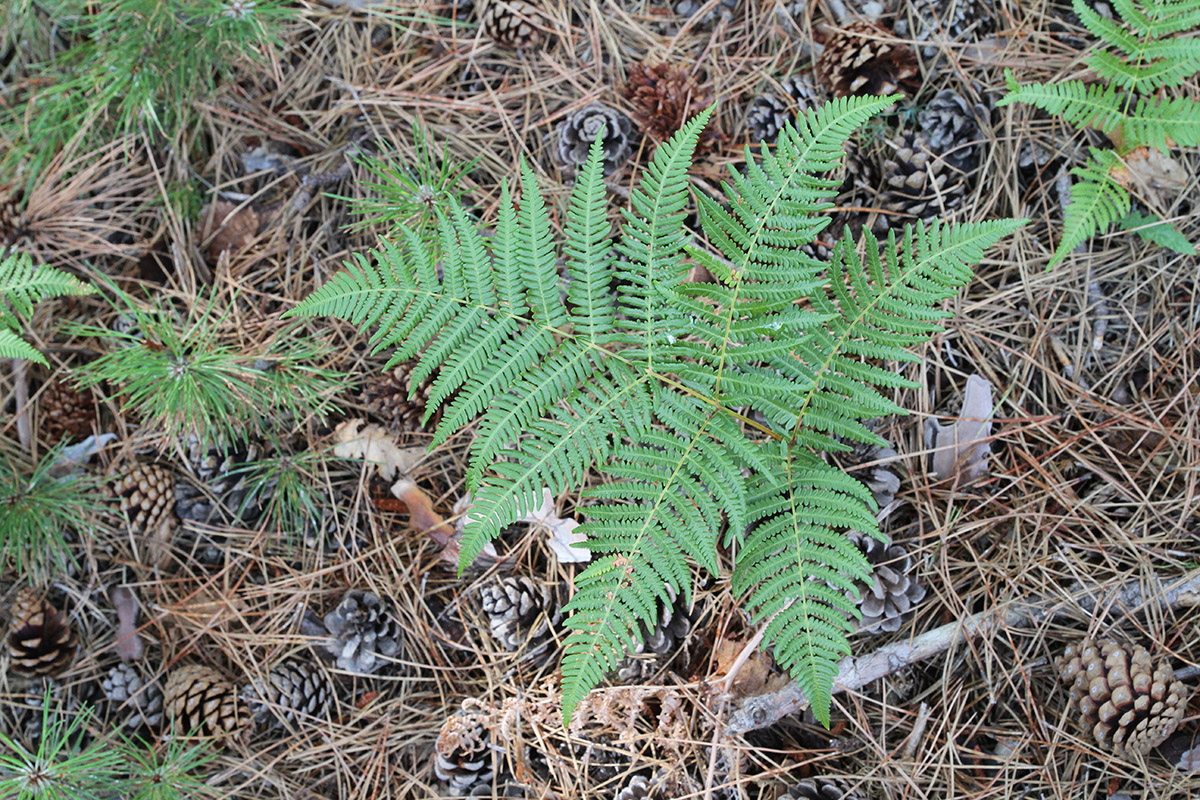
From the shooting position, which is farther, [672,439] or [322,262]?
[322,262]

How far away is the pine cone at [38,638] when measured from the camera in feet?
10.0

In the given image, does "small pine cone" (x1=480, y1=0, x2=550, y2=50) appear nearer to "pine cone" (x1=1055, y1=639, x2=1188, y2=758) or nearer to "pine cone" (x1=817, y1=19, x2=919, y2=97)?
"pine cone" (x1=817, y1=19, x2=919, y2=97)

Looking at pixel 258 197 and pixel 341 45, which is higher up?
pixel 341 45

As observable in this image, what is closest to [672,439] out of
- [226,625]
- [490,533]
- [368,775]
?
[490,533]

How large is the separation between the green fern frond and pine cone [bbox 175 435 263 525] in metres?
3.09

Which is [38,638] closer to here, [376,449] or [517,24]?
[376,449]

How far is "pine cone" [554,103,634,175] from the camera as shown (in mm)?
3061

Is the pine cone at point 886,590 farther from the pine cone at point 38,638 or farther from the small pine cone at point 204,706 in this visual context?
the pine cone at point 38,638

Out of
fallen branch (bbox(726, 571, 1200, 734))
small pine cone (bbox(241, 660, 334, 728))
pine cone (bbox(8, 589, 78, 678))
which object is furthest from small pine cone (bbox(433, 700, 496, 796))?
pine cone (bbox(8, 589, 78, 678))

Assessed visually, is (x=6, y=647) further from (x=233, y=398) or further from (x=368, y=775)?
(x=368, y=775)

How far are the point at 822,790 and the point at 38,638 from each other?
2952mm

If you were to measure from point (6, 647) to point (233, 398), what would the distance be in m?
1.35

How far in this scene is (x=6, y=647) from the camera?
10.3ft

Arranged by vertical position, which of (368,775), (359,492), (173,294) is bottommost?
(368,775)
